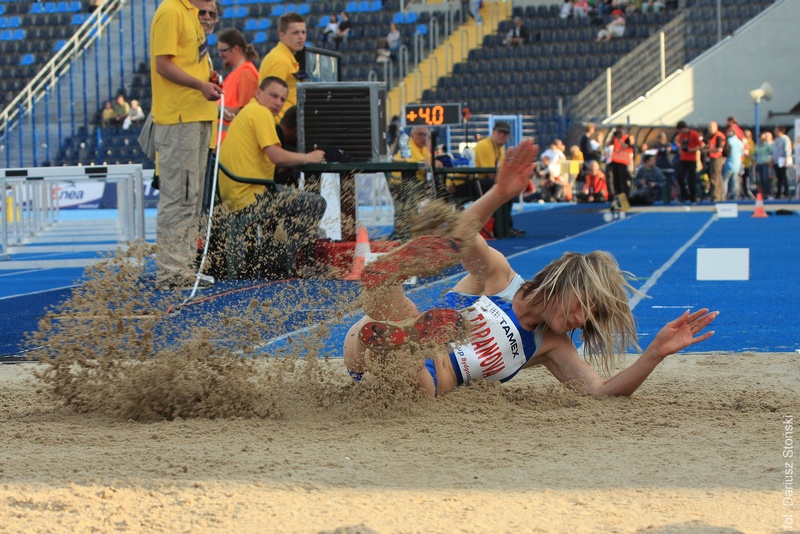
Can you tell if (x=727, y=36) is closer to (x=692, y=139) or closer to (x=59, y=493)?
(x=692, y=139)

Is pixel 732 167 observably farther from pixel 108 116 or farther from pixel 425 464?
pixel 425 464

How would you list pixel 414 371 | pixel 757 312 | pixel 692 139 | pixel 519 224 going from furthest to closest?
pixel 692 139
pixel 519 224
pixel 757 312
pixel 414 371

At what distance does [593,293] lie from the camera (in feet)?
13.0

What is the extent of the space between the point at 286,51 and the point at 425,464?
7231mm

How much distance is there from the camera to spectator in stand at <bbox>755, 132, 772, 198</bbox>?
26172 millimetres

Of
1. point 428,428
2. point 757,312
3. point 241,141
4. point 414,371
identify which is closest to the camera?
point 428,428

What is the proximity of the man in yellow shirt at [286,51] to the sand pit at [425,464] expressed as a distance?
5.63 meters

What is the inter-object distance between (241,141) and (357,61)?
24.7 metres

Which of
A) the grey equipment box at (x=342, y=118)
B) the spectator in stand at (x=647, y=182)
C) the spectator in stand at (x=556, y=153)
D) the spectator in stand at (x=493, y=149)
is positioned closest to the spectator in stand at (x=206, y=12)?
the grey equipment box at (x=342, y=118)

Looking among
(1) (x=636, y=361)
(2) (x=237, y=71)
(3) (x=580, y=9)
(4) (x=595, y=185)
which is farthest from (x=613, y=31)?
(1) (x=636, y=361)

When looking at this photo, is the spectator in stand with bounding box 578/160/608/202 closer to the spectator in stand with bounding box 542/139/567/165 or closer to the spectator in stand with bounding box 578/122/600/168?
the spectator in stand with bounding box 578/122/600/168

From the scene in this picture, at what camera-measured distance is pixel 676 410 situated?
411cm

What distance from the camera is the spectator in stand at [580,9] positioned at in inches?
1310

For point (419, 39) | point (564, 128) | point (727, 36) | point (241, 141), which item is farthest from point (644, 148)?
point (241, 141)
